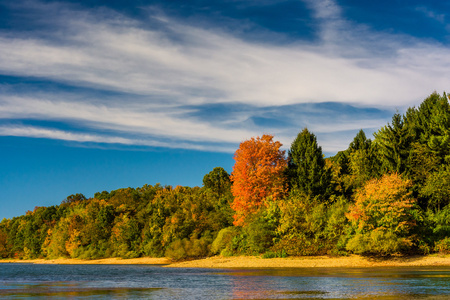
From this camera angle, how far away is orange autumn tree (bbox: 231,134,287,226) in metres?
81.8

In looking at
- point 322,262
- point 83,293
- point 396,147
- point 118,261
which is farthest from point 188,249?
point 83,293

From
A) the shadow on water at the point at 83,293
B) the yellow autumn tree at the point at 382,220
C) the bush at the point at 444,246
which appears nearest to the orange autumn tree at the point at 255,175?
the yellow autumn tree at the point at 382,220

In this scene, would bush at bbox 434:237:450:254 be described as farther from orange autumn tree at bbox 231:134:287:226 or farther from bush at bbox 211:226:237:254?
bush at bbox 211:226:237:254

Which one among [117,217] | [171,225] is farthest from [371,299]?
[117,217]

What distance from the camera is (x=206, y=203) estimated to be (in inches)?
4395

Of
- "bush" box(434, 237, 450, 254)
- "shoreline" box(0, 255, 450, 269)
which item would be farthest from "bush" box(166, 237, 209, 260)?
"bush" box(434, 237, 450, 254)

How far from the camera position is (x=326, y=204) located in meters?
78.3

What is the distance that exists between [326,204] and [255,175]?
12917 millimetres

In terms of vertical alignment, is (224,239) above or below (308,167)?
below

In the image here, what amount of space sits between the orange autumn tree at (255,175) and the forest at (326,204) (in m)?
0.18

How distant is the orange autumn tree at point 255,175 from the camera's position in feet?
268

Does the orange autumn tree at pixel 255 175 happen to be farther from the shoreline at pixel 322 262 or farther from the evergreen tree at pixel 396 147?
the evergreen tree at pixel 396 147

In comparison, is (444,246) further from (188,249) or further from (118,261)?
(118,261)

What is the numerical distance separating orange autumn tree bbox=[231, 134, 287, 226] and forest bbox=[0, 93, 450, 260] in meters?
0.18
